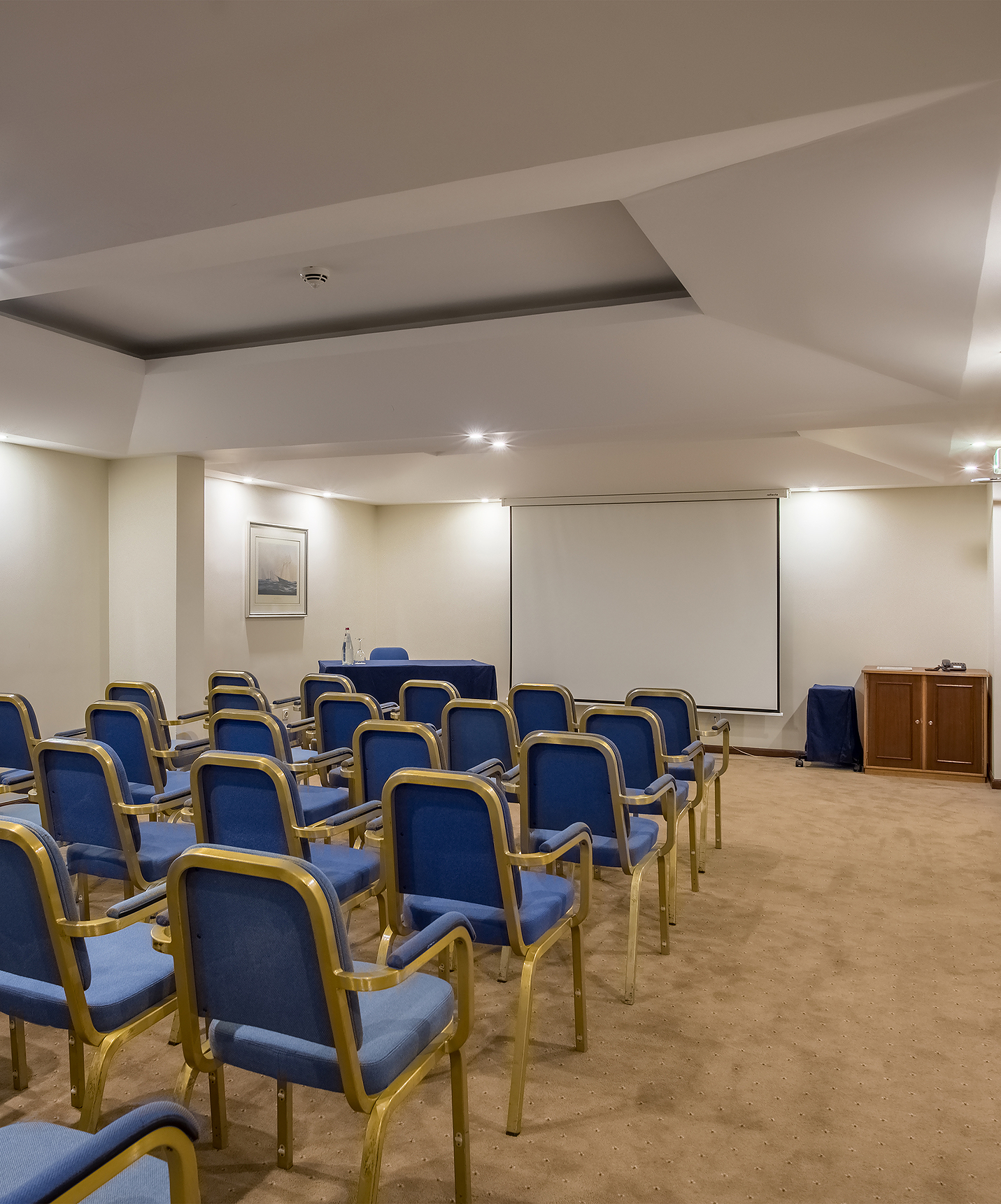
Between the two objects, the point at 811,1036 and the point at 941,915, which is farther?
the point at 941,915

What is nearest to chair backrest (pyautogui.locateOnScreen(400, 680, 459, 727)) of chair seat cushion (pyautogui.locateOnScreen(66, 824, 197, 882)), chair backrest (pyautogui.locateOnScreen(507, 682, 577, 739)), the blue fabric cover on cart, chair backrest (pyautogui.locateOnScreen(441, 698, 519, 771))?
chair backrest (pyautogui.locateOnScreen(507, 682, 577, 739))

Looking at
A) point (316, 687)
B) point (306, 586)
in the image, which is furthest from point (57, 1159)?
point (306, 586)

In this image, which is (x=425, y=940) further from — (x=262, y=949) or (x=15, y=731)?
(x=15, y=731)

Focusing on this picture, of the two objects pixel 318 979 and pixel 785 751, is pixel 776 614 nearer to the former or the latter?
pixel 785 751

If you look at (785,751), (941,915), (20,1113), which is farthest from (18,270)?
(785,751)

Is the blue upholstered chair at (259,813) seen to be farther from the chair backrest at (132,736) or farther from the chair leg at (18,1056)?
the chair backrest at (132,736)

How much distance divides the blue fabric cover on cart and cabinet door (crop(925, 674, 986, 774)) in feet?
2.21

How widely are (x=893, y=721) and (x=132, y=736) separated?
6.81 m

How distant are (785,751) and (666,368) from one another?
529 cm

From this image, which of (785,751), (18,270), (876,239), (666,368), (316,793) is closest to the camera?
(876,239)

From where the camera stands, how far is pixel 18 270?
361cm

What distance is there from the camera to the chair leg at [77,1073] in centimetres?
224

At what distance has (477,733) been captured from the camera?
15.1 feet

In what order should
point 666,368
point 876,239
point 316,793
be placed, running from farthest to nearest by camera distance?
point 666,368 < point 316,793 < point 876,239
